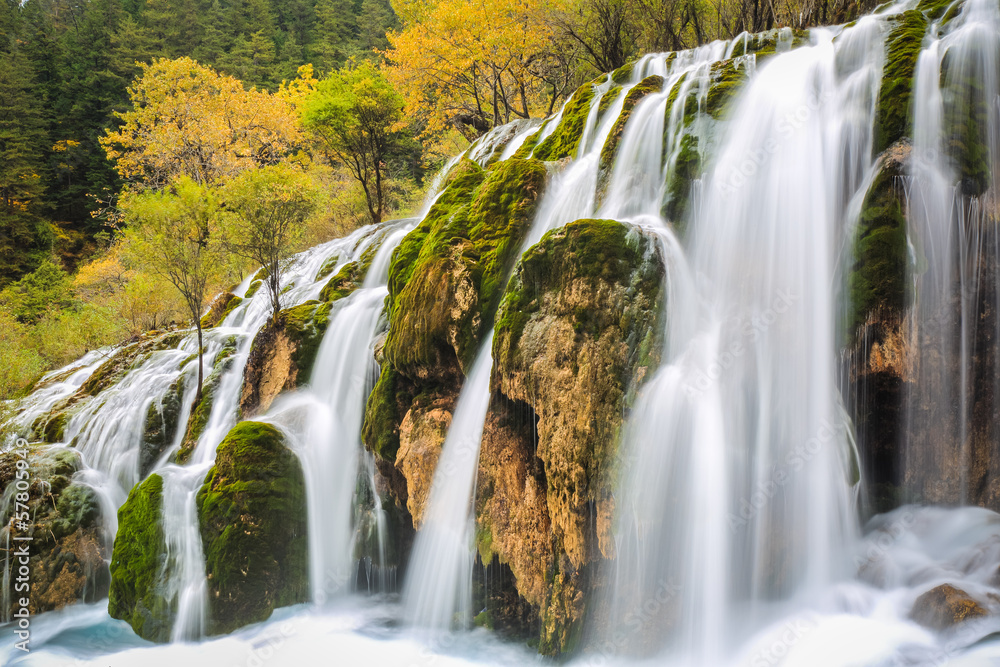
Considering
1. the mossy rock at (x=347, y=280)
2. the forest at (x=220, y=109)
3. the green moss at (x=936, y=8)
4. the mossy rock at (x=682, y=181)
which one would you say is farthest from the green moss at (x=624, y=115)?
the forest at (x=220, y=109)

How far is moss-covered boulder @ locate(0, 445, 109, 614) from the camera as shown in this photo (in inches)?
314

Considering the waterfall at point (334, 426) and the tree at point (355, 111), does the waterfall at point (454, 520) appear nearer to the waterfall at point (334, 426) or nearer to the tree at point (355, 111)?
the waterfall at point (334, 426)

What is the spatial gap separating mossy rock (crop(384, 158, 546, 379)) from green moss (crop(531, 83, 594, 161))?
1494 millimetres

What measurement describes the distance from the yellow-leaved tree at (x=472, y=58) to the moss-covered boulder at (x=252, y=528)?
47.2 feet

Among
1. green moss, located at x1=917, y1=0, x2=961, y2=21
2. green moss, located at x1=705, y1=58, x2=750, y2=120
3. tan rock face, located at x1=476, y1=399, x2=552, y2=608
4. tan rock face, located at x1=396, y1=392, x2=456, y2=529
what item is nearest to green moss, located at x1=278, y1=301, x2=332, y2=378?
tan rock face, located at x1=396, y1=392, x2=456, y2=529

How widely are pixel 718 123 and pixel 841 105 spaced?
131cm

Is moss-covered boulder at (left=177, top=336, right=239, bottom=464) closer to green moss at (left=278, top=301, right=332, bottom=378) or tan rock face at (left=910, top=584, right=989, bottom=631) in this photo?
green moss at (left=278, top=301, right=332, bottom=378)

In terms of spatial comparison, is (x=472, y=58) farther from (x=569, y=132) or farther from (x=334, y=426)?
(x=334, y=426)

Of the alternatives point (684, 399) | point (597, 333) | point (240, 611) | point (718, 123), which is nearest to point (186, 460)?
point (240, 611)

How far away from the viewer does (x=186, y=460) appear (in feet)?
30.8

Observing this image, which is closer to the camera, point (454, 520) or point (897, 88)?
point (897, 88)

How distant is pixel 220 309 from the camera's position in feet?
50.5

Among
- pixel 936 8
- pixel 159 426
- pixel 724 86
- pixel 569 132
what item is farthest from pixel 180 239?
pixel 936 8

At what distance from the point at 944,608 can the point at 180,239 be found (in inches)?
512
